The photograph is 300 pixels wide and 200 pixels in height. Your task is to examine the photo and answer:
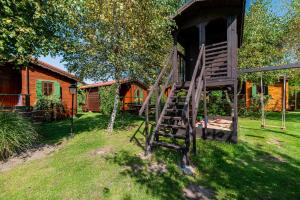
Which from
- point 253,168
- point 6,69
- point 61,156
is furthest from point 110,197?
point 6,69

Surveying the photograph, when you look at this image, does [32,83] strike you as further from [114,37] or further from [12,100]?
[114,37]

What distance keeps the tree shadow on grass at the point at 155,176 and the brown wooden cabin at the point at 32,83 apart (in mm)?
10204

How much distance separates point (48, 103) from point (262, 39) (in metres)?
16.2

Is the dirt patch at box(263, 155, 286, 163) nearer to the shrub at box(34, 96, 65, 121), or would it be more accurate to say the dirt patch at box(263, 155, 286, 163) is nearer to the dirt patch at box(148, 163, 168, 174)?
the dirt patch at box(148, 163, 168, 174)

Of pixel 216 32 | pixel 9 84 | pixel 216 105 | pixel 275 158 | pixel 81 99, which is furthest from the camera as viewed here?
pixel 81 99

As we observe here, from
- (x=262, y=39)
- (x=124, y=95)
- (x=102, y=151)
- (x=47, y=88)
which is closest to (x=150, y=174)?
(x=102, y=151)

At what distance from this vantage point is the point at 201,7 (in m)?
7.46

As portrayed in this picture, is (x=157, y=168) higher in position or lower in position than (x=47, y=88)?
lower

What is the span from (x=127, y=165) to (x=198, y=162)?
1.93 metres

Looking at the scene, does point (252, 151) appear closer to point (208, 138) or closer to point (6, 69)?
point (208, 138)

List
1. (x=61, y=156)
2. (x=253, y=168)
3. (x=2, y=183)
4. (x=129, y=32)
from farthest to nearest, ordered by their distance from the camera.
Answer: (x=129, y=32), (x=61, y=156), (x=253, y=168), (x=2, y=183)

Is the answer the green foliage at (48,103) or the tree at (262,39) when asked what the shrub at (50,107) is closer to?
the green foliage at (48,103)

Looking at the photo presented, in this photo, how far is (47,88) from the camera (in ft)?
49.9

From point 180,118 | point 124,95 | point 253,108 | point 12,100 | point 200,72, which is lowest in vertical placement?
point 253,108
